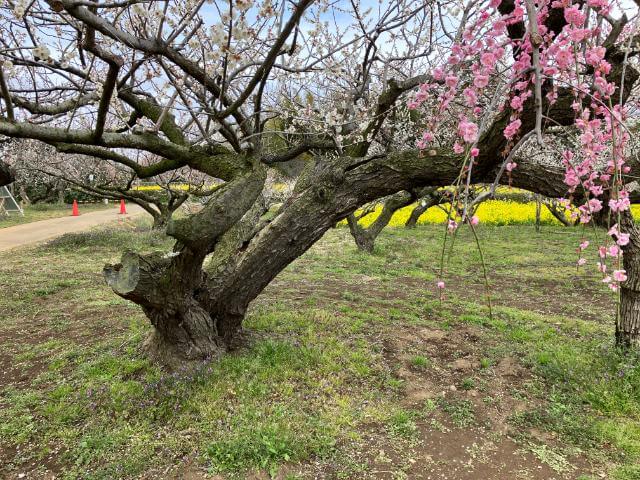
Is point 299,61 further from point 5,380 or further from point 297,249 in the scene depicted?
point 5,380

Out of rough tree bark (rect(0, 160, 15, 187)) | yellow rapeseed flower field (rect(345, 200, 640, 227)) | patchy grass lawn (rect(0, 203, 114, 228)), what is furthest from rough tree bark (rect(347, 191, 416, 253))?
patchy grass lawn (rect(0, 203, 114, 228))

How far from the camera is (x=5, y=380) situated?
3826 millimetres

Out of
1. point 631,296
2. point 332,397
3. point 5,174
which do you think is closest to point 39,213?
point 5,174

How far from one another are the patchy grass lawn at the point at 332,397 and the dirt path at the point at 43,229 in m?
7.42

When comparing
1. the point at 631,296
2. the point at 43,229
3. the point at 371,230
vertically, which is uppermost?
the point at 371,230

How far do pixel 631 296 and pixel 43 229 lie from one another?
16.3 metres

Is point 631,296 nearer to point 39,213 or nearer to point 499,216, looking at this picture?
point 499,216

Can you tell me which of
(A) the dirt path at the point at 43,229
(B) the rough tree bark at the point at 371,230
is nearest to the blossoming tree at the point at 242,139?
(B) the rough tree bark at the point at 371,230

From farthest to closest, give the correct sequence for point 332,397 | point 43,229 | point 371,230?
point 43,229 → point 371,230 → point 332,397

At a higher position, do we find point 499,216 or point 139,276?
point 499,216

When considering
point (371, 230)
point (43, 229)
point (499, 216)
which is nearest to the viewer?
point (371, 230)

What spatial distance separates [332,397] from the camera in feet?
11.5

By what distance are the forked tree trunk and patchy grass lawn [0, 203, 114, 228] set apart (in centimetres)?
1785

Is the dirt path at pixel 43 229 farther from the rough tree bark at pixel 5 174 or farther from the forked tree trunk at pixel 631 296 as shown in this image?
the forked tree trunk at pixel 631 296
